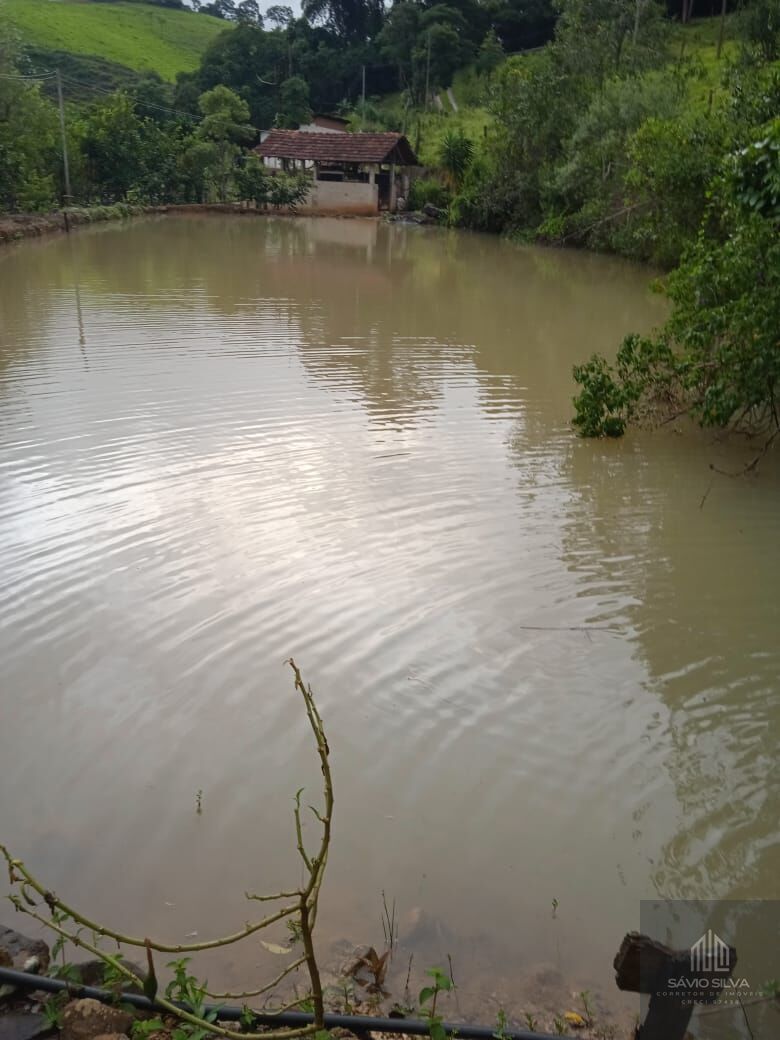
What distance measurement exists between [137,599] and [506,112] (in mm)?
32010

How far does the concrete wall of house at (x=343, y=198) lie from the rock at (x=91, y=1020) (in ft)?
133

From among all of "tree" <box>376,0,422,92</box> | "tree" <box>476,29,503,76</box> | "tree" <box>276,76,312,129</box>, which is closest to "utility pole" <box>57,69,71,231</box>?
"tree" <box>276,76,312,129</box>

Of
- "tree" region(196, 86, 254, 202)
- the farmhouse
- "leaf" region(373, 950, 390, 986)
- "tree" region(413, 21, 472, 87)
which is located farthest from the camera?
"tree" region(413, 21, 472, 87)

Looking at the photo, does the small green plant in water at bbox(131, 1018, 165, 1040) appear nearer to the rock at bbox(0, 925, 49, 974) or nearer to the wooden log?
the rock at bbox(0, 925, 49, 974)

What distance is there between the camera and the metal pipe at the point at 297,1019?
237 centimetres

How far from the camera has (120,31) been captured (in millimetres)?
69938

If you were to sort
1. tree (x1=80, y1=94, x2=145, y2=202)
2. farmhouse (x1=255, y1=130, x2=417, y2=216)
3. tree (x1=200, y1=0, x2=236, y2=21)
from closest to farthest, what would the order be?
tree (x1=80, y1=94, x2=145, y2=202) < farmhouse (x1=255, y1=130, x2=417, y2=216) < tree (x1=200, y1=0, x2=236, y2=21)

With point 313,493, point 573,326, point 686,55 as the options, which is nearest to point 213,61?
point 686,55

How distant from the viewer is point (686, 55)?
4044 centimetres

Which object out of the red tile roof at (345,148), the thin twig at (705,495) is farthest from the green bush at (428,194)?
the thin twig at (705,495)

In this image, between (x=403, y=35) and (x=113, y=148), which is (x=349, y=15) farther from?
(x=113, y=148)

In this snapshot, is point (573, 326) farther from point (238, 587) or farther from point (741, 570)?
point (238, 587)

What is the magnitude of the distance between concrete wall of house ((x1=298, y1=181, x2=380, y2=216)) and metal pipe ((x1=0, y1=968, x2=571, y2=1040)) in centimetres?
4058

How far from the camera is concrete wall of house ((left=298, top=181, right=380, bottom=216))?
132ft
